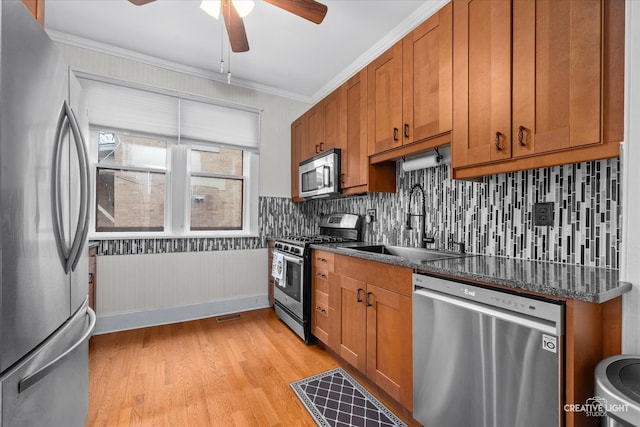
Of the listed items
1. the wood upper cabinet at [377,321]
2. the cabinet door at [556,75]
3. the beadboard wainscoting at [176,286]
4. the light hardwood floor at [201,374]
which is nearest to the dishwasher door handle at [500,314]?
the wood upper cabinet at [377,321]

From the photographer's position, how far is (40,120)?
987mm

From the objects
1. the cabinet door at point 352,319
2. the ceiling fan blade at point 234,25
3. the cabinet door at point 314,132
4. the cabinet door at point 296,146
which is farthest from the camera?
the cabinet door at point 296,146

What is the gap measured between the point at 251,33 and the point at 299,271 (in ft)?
7.15

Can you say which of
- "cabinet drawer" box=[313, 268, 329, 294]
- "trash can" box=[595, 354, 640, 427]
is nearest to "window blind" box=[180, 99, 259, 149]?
"cabinet drawer" box=[313, 268, 329, 294]

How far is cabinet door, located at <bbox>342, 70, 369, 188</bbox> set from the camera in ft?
8.14

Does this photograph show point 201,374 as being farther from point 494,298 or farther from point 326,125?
point 326,125

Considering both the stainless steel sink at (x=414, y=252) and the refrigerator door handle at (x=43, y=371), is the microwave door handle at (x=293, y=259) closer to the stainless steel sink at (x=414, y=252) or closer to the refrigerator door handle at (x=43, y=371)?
the stainless steel sink at (x=414, y=252)

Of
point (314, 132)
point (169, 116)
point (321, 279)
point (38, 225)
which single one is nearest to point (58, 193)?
point (38, 225)

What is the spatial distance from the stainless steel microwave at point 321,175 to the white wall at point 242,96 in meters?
0.45

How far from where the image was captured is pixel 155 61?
3049 millimetres

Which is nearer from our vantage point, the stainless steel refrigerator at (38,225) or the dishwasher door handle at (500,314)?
the stainless steel refrigerator at (38,225)

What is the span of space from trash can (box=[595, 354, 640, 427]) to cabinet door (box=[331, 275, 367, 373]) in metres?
1.19

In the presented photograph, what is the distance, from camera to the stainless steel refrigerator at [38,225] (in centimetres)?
84

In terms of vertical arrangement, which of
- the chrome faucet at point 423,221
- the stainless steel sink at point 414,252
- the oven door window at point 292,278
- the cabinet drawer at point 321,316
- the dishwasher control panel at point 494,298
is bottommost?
the cabinet drawer at point 321,316
